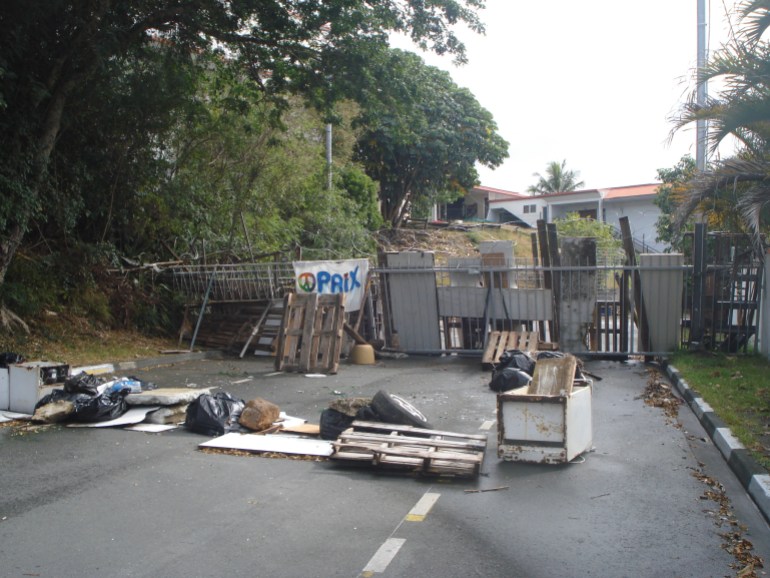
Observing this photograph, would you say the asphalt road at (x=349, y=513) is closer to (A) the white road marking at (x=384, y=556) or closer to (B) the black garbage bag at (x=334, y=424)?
(A) the white road marking at (x=384, y=556)

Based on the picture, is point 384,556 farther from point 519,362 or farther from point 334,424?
point 519,362

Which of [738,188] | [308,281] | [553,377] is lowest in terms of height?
[553,377]

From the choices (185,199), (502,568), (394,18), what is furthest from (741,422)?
(185,199)

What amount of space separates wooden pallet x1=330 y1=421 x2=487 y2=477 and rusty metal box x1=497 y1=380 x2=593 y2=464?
0.29 m

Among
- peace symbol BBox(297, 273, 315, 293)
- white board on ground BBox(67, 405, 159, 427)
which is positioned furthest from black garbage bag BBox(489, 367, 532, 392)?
peace symbol BBox(297, 273, 315, 293)

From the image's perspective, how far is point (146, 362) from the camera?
14.7 meters

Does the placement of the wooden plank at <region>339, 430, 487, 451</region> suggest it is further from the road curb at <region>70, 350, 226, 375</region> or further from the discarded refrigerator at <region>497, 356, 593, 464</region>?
the road curb at <region>70, 350, 226, 375</region>

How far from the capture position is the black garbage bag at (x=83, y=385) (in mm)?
9391

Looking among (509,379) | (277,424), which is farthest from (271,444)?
(509,379)

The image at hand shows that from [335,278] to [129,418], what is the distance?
775 cm

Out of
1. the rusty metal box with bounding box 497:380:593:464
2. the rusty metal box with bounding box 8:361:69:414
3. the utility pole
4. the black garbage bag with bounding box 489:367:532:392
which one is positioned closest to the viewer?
the rusty metal box with bounding box 497:380:593:464

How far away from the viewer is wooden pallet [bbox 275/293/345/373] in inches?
554

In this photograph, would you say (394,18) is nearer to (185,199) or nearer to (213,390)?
(185,199)

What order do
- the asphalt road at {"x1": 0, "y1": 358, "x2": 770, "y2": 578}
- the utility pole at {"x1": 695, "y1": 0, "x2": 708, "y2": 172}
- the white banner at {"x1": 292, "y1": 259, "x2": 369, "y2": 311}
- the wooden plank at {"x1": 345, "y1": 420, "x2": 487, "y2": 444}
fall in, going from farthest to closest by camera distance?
the white banner at {"x1": 292, "y1": 259, "x2": 369, "y2": 311} < the utility pole at {"x1": 695, "y1": 0, "x2": 708, "y2": 172} < the wooden plank at {"x1": 345, "y1": 420, "x2": 487, "y2": 444} < the asphalt road at {"x1": 0, "y1": 358, "x2": 770, "y2": 578}
